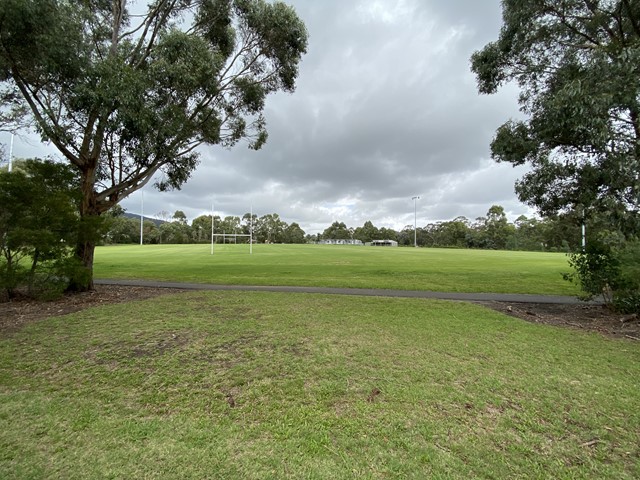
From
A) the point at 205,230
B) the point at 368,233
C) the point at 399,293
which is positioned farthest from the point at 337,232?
the point at 399,293

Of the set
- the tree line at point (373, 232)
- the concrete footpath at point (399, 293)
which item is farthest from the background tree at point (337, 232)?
the concrete footpath at point (399, 293)

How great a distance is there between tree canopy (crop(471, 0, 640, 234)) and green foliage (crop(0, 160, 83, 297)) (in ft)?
38.6

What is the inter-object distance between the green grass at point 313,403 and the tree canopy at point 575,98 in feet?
10.4

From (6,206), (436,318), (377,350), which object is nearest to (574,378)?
(377,350)

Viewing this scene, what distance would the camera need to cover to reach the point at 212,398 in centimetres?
316

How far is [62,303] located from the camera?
8000 millimetres

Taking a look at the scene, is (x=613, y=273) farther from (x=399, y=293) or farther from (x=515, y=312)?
(x=399, y=293)

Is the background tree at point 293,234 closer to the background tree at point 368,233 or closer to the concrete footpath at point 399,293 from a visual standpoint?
the background tree at point 368,233

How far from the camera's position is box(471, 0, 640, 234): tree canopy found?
5.00m

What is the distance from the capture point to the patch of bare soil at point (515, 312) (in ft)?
20.8

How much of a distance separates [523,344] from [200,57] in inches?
419

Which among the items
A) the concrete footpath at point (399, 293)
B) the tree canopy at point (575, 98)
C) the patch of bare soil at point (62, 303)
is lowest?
the concrete footpath at point (399, 293)

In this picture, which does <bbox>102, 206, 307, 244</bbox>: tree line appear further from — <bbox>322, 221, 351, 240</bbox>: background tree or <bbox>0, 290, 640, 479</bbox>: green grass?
<bbox>0, 290, 640, 479</bbox>: green grass

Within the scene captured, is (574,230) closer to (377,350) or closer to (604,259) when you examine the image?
(604,259)
